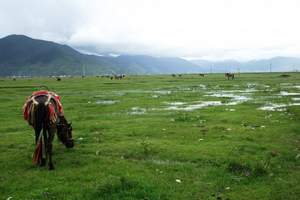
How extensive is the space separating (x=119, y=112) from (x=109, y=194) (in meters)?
21.3

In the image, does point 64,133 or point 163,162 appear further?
point 64,133

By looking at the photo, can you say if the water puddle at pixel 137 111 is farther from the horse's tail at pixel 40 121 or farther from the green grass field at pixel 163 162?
the horse's tail at pixel 40 121

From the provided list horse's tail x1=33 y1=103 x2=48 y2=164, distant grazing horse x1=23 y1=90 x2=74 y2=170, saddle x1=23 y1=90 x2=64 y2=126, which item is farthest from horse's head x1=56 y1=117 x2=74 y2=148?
horse's tail x1=33 y1=103 x2=48 y2=164

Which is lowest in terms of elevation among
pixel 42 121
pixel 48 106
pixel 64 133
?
pixel 64 133

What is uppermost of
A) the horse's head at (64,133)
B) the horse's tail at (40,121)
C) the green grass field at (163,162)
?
the horse's tail at (40,121)

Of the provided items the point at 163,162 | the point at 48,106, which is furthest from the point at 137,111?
the point at 48,106

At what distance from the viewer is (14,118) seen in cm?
2964

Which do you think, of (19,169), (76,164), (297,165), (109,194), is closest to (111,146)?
(76,164)

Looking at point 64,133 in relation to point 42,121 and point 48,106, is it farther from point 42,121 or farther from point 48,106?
point 48,106

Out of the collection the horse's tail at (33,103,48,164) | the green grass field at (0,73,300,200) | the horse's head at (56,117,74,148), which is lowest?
the green grass field at (0,73,300,200)

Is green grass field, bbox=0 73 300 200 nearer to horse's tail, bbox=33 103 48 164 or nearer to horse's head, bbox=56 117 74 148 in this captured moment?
horse's head, bbox=56 117 74 148

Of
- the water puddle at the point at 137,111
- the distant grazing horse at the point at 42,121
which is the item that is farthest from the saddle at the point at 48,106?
the water puddle at the point at 137,111

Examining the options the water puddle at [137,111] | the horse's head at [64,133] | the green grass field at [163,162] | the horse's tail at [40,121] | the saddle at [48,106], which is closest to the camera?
the green grass field at [163,162]

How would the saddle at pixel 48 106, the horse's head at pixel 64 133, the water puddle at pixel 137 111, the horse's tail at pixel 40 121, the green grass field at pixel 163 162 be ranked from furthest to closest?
the water puddle at pixel 137 111
the horse's head at pixel 64 133
the saddle at pixel 48 106
the horse's tail at pixel 40 121
the green grass field at pixel 163 162
